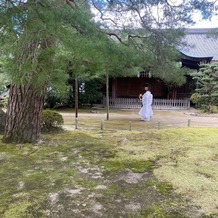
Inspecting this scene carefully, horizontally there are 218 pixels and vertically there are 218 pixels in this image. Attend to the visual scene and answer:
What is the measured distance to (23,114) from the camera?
17.2 ft

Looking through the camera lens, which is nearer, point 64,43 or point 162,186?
point 64,43

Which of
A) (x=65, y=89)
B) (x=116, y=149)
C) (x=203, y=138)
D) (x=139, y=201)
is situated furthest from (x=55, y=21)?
(x=203, y=138)

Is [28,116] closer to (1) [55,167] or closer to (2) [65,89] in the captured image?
(1) [55,167]

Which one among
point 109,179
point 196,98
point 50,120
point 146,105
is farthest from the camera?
point 196,98

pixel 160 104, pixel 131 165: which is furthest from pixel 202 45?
pixel 131 165

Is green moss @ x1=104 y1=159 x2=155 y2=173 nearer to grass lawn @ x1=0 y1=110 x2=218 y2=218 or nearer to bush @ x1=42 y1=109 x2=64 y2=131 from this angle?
grass lawn @ x1=0 y1=110 x2=218 y2=218

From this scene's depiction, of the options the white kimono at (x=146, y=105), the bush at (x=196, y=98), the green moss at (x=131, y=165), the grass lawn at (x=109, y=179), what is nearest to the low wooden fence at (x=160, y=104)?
the bush at (x=196, y=98)

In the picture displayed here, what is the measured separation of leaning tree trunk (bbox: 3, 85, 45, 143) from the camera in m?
5.16

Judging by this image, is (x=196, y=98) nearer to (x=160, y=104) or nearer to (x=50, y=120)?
(x=160, y=104)

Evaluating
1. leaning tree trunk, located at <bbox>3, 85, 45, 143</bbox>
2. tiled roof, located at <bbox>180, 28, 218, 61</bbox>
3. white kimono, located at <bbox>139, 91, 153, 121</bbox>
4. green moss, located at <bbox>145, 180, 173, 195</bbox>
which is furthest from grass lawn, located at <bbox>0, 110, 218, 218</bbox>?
tiled roof, located at <bbox>180, 28, 218, 61</bbox>

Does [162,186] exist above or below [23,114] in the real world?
below

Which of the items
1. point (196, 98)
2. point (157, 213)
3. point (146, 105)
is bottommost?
point (157, 213)

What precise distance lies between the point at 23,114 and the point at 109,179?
2.55 metres

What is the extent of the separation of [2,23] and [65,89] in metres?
1.19
